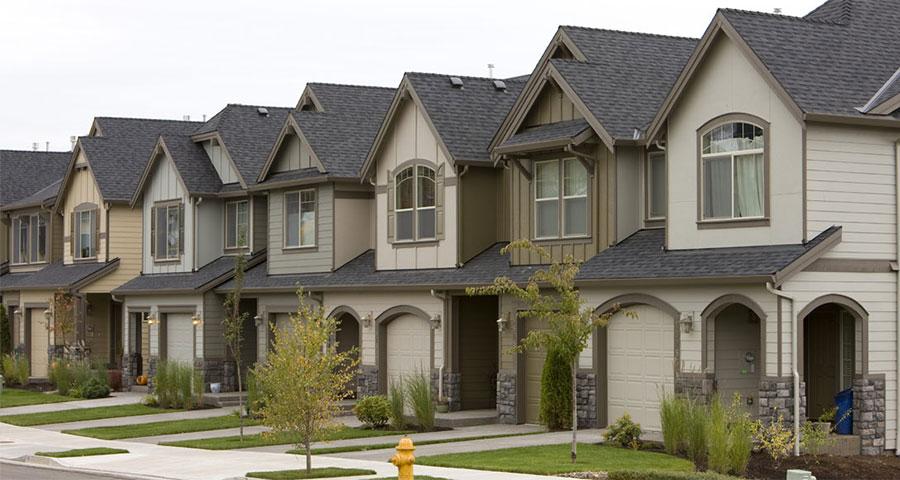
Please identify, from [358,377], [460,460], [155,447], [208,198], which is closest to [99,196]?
[208,198]

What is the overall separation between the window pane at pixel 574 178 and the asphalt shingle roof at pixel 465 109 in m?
3.08

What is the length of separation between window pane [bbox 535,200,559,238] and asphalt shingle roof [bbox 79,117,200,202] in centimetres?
1952

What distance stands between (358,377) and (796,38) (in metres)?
14.3

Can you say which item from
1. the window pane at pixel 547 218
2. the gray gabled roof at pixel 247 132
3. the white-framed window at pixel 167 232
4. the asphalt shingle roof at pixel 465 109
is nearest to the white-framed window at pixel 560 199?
the window pane at pixel 547 218

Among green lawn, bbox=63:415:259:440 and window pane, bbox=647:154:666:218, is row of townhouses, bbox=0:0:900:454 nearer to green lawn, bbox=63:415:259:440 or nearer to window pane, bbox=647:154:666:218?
window pane, bbox=647:154:666:218


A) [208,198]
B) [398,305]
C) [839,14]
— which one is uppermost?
[839,14]

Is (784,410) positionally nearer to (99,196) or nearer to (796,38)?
(796,38)

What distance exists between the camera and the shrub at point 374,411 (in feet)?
101

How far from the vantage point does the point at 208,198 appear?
141 ft

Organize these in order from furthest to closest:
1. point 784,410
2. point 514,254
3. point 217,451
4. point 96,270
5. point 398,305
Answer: point 96,270 < point 398,305 < point 514,254 < point 217,451 < point 784,410

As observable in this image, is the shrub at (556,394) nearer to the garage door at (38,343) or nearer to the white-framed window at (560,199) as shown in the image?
the white-framed window at (560,199)

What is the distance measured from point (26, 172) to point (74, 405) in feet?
69.4

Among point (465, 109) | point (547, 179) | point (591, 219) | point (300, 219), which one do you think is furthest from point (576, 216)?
point (300, 219)

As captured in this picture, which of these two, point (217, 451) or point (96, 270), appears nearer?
point (217, 451)
